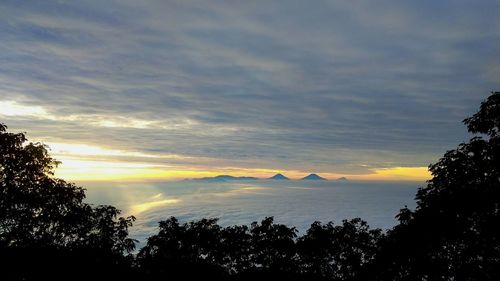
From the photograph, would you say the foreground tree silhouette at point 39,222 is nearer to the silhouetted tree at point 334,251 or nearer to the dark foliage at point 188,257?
the dark foliage at point 188,257

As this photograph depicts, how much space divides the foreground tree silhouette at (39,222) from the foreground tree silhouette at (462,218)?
2246 centimetres

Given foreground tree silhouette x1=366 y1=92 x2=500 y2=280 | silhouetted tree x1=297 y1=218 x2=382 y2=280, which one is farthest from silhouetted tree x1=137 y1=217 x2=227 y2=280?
foreground tree silhouette x1=366 y1=92 x2=500 y2=280

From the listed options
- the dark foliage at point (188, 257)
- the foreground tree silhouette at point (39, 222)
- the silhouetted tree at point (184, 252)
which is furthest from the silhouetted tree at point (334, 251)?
the foreground tree silhouette at point (39, 222)

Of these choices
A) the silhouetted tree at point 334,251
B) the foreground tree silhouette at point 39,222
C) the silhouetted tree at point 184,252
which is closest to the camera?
the foreground tree silhouette at point 39,222

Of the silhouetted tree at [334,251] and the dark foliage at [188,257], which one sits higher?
the dark foliage at [188,257]

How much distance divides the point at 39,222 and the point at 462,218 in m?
28.3

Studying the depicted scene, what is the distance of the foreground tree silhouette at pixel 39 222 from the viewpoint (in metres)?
23.2

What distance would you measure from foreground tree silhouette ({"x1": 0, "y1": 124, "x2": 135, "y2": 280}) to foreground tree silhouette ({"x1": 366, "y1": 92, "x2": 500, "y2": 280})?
2246 cm

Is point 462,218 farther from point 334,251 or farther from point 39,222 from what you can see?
point 39,222

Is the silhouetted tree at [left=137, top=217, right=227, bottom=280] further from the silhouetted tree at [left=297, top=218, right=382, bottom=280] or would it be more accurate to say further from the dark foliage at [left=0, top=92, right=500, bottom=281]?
the silhouetted tree at [left=297, top=218, right=382, bottom=280]

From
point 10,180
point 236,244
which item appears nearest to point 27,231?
point 10,180

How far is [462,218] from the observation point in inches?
797

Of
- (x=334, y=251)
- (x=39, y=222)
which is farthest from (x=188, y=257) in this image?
(x=334, y=251)

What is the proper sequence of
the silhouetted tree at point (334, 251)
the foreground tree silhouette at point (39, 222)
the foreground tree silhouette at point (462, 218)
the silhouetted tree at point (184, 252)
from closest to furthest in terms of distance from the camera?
1. the foreground tree silhouette at point (462, 218)
2. the foreground tree silhouette at point (39, 222)
3. the silhouetted tree at point (184, 252)
4. the silhouetted tree at point (334, 251)
